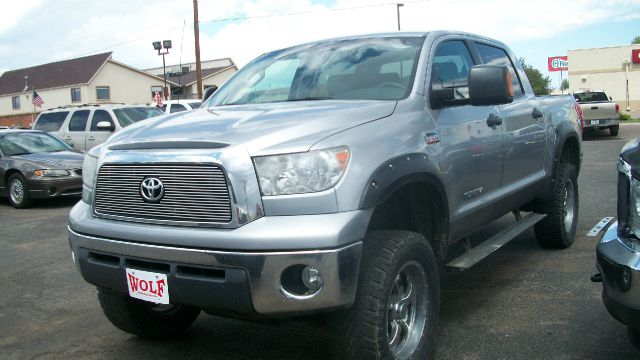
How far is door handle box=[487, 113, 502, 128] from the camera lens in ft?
14.1

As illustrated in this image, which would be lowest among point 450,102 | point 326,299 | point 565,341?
point 565,341

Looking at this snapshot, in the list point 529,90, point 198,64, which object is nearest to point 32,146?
point 529,90

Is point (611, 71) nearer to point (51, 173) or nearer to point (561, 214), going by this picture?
point (51, 173)

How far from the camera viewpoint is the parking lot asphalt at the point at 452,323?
369 cm

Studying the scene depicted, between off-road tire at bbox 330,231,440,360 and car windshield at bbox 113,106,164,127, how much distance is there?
12.0m

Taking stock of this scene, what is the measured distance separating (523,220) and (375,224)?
2358 millimetres

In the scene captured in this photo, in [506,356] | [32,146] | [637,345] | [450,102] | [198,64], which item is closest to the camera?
[637,345]

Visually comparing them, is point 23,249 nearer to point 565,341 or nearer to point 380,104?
point 380,104

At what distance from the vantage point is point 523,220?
5207mm

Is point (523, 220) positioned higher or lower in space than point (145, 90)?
lower

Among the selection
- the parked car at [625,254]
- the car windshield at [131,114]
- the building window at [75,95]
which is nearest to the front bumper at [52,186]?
the car windshield at [131,114]

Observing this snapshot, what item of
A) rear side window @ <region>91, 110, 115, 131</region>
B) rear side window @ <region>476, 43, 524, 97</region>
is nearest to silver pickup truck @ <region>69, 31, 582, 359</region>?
rear side window @ <region>476, 43, 524, 97</region>

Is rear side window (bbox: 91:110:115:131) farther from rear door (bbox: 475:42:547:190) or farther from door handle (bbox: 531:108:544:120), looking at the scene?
door handle (bbox: 531:108:544:120)

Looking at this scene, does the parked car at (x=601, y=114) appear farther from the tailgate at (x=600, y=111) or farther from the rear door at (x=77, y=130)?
the rear door at (x=77, y=130)
